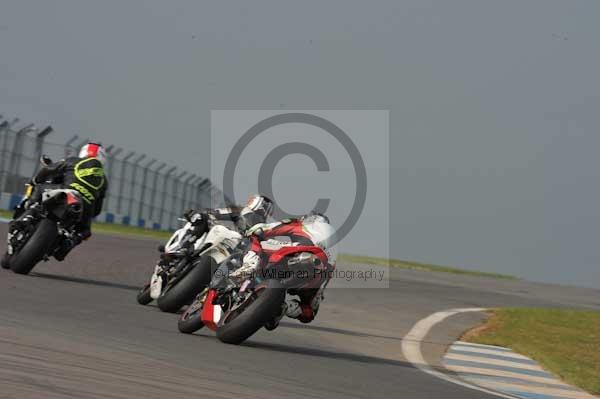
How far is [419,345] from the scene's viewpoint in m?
12.2

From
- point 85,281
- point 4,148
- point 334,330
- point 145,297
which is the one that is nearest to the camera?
point 145,297

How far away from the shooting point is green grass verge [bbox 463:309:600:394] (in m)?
11.1

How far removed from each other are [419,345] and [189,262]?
9.24 ft

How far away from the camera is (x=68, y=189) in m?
12.8

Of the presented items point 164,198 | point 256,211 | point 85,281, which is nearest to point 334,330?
point 85,281

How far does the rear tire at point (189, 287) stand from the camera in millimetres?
10102

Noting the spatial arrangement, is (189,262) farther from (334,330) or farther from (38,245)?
(334,330)

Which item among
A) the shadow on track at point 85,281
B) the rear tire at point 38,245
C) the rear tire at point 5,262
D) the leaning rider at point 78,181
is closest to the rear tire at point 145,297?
the rear tire at point 38,245

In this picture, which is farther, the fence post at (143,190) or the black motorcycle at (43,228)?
the fence post at (143,190)

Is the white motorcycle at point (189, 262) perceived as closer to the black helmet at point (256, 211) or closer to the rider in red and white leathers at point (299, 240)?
the black helmet at point (256, 211)

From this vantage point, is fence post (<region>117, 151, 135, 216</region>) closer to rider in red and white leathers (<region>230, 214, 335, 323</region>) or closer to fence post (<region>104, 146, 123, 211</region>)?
fence post (<region>104, 146, 123, 211</region>)

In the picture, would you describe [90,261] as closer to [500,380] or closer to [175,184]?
[500,380]

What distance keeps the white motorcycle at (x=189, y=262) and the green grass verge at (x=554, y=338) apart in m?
3.20

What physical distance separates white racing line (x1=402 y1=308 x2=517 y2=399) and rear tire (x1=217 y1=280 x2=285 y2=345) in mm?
1507
